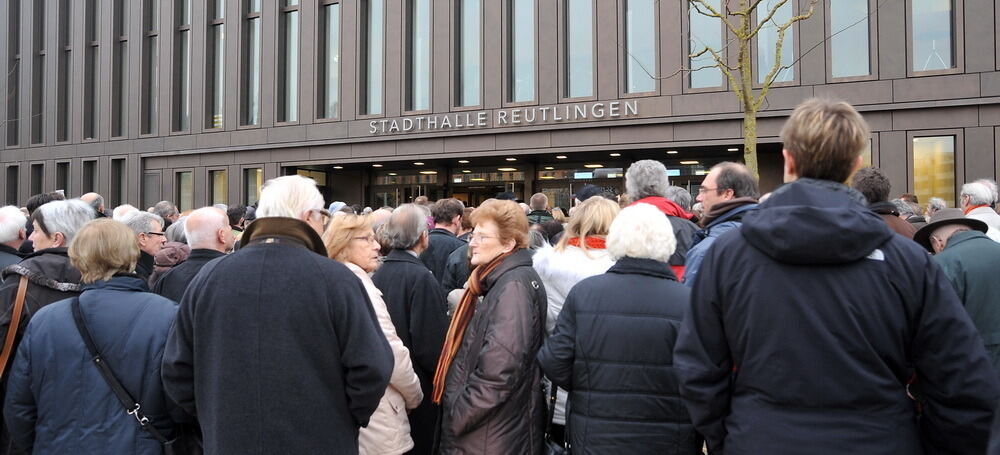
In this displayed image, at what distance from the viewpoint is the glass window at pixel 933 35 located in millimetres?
14273

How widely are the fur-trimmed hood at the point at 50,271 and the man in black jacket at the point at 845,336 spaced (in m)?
3.59

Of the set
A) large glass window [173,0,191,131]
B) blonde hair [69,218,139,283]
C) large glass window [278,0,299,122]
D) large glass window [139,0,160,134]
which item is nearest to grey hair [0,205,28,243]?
blonde hair [69,218,139,283]

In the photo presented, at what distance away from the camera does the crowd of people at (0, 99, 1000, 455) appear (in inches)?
85.9

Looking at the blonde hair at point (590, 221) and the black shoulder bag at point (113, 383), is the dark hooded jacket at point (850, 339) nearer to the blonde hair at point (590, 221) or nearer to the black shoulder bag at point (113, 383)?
the blonde hair at point (590, 221)

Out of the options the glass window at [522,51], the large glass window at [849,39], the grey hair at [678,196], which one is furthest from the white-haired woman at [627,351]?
the glass window at [522,51]

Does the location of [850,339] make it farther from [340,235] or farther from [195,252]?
[195,252]

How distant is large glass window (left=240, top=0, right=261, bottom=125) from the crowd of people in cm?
1787

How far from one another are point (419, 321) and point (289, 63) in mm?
18750

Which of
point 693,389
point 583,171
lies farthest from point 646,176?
point 583,171

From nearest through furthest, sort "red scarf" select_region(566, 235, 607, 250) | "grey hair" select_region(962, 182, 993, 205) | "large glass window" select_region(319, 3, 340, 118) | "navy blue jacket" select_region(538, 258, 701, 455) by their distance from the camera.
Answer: "navy blue jacket" select_region(538, 258, 701, 455) → "red scarf" select_region(566, 235, 607, 250) → "grey hair" select_region(962, 182, 993, 205) → "large glass window" select_region(319, 3, 340, 118)

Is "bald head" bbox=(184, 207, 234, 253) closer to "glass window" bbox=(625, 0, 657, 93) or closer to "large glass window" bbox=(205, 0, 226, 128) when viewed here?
"glass window" bbox=(625, 0, 657, 93)

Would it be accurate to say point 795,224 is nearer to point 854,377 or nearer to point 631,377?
point 854,377

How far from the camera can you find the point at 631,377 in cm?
307

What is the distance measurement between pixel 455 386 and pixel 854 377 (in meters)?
1.96
